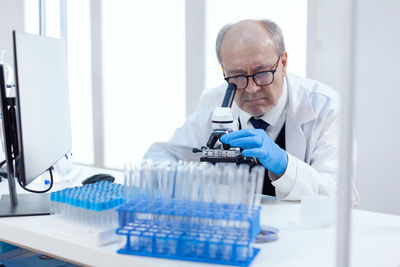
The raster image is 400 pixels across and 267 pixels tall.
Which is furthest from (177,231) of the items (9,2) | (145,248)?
(9,2)

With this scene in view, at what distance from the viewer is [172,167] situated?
3.30ft

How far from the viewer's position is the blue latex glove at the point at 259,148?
140 centimetres

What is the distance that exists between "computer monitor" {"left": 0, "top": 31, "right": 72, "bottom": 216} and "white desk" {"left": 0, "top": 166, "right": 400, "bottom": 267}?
135mm

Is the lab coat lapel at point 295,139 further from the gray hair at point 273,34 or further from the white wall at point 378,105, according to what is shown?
the white wall at point 378,105

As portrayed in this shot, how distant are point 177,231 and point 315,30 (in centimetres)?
270

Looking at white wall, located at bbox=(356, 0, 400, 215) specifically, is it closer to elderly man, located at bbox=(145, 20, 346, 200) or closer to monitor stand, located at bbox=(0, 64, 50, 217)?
elderly man, located at bbox=(145, 20, 346, 200)

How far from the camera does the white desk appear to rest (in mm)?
931

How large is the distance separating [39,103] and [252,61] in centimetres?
85

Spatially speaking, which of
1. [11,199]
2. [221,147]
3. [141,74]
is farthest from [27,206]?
[141,74]

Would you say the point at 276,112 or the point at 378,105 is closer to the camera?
the point at 276,112

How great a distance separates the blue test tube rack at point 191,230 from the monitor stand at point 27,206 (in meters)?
0.48

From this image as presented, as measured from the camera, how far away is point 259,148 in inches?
56.2

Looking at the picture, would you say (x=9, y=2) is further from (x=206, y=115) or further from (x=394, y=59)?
(x=394, y=59)

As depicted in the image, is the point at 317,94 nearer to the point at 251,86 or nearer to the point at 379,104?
the point at 251,86
